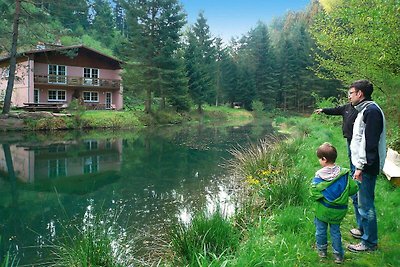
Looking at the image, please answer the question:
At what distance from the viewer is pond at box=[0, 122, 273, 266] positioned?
5.82m

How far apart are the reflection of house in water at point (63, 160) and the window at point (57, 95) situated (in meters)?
16.7

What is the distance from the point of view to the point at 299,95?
50.6m

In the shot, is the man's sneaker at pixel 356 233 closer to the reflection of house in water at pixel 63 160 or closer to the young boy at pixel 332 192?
the young boy at pixel 332 192

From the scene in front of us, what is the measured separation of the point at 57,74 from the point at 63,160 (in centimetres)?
2185

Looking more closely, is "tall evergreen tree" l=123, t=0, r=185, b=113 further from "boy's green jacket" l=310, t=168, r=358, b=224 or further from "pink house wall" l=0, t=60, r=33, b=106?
"boy's green jacket" l=310, t=168, r=358, b=224

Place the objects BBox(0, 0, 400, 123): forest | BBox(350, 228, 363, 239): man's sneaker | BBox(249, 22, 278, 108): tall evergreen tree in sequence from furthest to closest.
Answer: BBox(249, 22, 278, 108): tall evergreen tree, BBox(0, 0, 400, 123): forest, BBox(350, 228, 363, 239): man's sneaker

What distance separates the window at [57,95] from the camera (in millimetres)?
32031

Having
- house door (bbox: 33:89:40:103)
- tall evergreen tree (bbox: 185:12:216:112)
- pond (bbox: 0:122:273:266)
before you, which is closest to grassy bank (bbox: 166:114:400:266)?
pond (bbox: 0:122:273:266)

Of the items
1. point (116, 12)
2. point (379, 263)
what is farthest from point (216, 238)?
point (116, 12)

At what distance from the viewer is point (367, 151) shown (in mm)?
3463

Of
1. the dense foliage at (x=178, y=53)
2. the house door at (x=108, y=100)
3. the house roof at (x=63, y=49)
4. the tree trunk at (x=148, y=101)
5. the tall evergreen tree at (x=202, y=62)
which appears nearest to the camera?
the dense foliage at (x=178, y=53)

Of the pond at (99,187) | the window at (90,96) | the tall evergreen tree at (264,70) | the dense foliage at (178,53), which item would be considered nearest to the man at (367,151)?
the pond at (99,187)

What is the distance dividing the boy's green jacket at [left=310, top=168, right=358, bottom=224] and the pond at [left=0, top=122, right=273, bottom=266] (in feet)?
5.64

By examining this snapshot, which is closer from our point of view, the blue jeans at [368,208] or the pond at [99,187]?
the blue jeans at [368,208]
